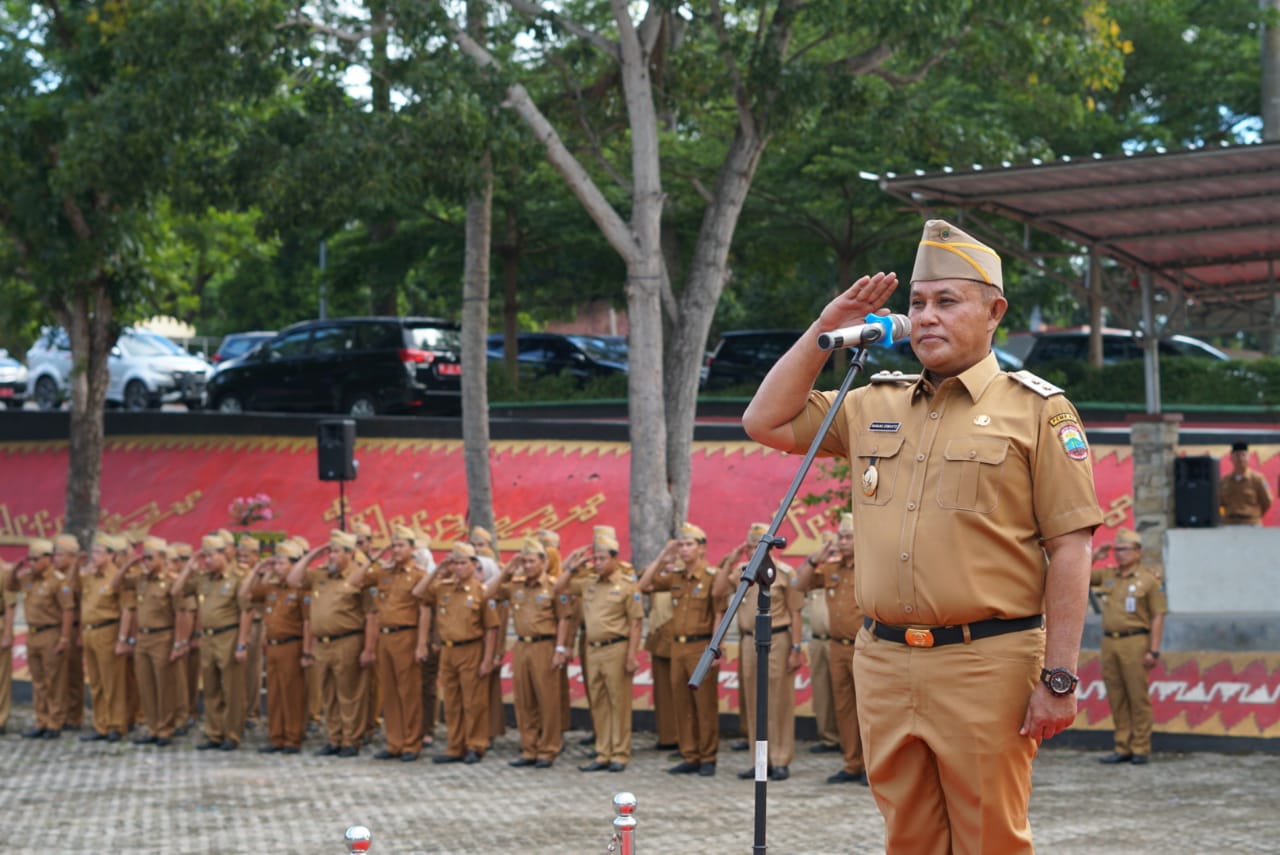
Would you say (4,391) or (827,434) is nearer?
(827,434)

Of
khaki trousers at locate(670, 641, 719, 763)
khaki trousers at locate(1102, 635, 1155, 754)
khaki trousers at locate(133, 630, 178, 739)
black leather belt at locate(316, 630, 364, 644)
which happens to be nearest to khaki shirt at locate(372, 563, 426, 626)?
black leather belt at locate(316, 630, 364, 644)

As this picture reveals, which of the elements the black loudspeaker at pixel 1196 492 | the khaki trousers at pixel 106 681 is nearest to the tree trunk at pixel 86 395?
the khaki trousers at pixel 106 681

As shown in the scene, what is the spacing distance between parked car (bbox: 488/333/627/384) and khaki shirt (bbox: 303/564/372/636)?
14224 millimetres

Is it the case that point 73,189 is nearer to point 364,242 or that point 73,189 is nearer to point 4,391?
point 364,242

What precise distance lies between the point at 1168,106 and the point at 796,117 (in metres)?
13.0

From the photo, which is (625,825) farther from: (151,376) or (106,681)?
(151,376)

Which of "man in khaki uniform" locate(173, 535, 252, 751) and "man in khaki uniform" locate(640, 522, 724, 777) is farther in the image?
"man in khaki uniform" locate(173, 535, 252, 751)

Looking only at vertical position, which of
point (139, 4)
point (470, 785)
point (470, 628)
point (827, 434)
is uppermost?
point (139, 4)

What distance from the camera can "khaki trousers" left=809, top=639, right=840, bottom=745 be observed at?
13195 millimetres

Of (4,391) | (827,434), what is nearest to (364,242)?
(4,391)

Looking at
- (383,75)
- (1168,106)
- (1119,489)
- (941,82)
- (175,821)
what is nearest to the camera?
Result: (175,821)

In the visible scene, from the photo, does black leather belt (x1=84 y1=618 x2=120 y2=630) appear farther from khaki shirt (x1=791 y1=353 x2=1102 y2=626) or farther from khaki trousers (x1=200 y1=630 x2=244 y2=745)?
khaki shirt (x1=791 y1=353 x2=1102 y2=626)

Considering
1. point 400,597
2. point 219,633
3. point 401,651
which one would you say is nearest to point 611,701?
point 401,651

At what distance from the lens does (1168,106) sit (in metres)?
27.8
